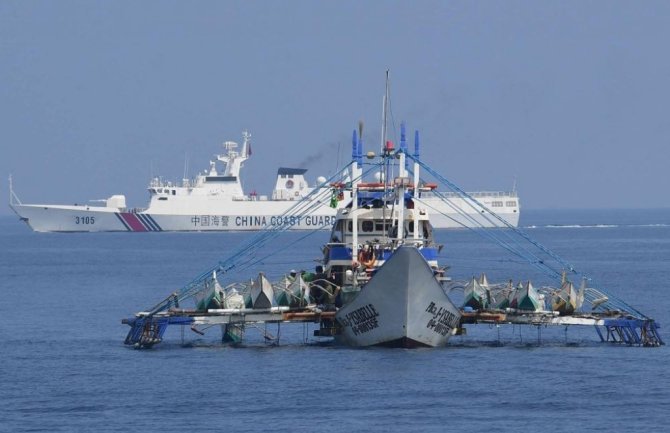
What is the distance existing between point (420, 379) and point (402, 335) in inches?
167

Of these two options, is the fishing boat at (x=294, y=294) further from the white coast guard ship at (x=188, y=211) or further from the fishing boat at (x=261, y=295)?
the white coast guard ship at (x=188, y=211)

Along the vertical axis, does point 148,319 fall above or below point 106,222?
below

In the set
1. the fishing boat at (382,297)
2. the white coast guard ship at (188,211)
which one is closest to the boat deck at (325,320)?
the fishing boat at (382,297)

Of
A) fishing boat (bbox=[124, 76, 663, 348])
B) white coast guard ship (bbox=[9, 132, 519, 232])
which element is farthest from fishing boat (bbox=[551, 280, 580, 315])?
white coast guard ship (bbox=[9, 132, 519, 232])

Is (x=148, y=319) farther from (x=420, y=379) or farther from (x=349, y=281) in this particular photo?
(x=420, y=379)

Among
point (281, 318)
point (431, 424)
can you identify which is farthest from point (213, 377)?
point (431, 424)

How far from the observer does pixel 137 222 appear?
16250cm

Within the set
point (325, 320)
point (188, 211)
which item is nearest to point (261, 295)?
point (325, 320)

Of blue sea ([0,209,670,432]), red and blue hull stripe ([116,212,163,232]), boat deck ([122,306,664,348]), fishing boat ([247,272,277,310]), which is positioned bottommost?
blue sea ([0,209,670,432])

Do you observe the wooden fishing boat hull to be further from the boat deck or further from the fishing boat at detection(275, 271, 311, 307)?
the fishing boat at detection(275, 271, 311, 307)

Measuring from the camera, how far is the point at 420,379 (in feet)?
126

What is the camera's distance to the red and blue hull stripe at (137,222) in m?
162

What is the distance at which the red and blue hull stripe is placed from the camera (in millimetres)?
161625

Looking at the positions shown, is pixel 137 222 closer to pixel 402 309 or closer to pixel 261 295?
pixel 261 295
